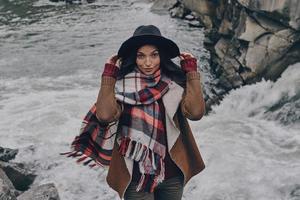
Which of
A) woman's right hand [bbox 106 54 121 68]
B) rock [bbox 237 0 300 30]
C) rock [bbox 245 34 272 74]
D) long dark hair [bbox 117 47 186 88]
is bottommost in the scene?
rock [bbox 245 34 272 74]

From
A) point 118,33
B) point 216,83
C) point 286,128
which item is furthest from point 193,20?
point 286,128

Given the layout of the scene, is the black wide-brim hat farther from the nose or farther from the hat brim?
the nose

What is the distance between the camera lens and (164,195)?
153 inches

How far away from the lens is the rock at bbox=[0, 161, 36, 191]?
851 cm

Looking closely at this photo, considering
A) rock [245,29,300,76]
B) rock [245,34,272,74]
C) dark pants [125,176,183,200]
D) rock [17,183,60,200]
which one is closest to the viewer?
dark pants [125,176,183,200]

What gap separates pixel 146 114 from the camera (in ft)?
11.8

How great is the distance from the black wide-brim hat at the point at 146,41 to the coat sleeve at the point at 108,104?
245mm

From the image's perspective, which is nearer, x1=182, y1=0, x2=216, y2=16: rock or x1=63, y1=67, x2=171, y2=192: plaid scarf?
x1=63, y1=67, x2=171, y2=192: plaid scarf

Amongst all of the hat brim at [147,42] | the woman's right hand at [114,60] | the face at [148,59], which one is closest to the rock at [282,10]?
the hat brim at [147,42]

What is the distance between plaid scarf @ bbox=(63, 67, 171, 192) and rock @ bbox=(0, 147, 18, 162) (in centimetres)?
643

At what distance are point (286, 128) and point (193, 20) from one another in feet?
43.3

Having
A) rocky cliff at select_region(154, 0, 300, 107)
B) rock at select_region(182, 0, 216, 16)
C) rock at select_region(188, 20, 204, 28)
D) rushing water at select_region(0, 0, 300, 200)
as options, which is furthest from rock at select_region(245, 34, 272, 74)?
rock at select_region(188, 20, 204, 28)

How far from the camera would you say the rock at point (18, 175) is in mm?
8508

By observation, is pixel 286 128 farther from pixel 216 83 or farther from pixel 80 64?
pixel 80 64
